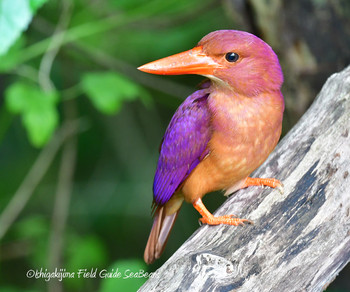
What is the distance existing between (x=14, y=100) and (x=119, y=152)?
4.99ft

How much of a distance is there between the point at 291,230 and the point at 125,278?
0.82m

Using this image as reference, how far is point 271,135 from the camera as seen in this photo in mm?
2104

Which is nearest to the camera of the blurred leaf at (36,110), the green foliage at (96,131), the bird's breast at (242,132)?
the bird's breast at (242,132)

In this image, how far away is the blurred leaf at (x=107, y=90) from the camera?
275cm

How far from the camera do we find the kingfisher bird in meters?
1.98

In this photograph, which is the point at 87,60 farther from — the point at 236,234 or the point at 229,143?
the point at 236,234

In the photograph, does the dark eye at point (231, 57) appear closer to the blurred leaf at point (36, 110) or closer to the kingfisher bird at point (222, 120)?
the kingfisher bird at point (222, 120)

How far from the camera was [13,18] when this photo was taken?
7.40 feet

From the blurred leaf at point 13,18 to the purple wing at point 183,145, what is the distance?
0.72 metres

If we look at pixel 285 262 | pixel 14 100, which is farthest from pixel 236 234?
pixel 14 100

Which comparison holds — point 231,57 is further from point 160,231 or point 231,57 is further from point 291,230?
point 160,231

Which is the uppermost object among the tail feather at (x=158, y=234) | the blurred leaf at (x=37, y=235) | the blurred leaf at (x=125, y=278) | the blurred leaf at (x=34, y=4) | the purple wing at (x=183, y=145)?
the blurred leaf at (x=34, y=4)

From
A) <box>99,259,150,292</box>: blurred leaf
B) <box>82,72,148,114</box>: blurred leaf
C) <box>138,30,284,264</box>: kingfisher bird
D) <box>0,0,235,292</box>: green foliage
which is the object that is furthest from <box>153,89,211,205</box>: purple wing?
<box>0,0,235,292</box>: green foliage

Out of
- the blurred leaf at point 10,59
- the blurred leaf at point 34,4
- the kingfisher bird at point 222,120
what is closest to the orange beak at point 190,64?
the kingfisher bird at point 222,120
